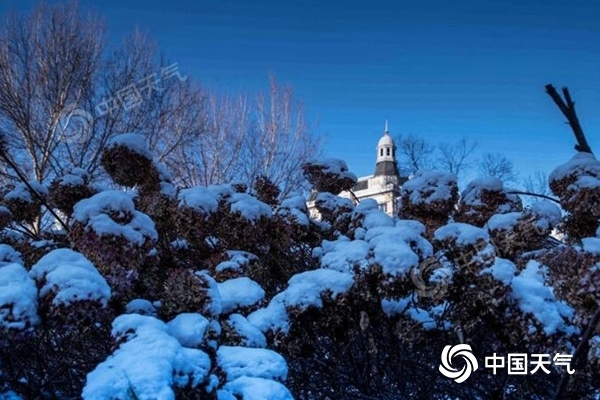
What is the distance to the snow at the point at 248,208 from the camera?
195cm

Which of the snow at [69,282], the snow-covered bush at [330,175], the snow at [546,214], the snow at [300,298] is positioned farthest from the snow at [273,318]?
the snow-covered bush at [330,175]

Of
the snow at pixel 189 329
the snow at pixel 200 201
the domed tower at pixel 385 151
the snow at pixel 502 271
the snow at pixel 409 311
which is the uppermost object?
the domed tower at pixel 385 151

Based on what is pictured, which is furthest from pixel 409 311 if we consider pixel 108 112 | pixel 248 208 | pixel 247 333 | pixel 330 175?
pixel 108 112

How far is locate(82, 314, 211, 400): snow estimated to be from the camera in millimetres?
820

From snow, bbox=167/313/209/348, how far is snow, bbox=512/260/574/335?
0.86 meters

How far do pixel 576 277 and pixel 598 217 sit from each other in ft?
3.15

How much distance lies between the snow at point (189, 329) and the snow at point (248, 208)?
812 mm

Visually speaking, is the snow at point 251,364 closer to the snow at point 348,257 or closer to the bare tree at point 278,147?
the snow at point 348,257

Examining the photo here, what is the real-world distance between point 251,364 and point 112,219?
670 millimetres

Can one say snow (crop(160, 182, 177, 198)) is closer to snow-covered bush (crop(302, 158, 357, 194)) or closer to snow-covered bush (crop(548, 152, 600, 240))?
snow-covered bush (crop(302, 158, 357, 194))

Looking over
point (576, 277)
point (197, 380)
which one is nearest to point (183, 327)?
point (197, 380)

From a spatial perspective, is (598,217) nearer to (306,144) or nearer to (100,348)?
(100,348)

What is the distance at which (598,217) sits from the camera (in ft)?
6.61

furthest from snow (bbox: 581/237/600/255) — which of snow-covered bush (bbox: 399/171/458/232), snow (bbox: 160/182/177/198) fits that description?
snow (bbox: 160/182/177/198)
